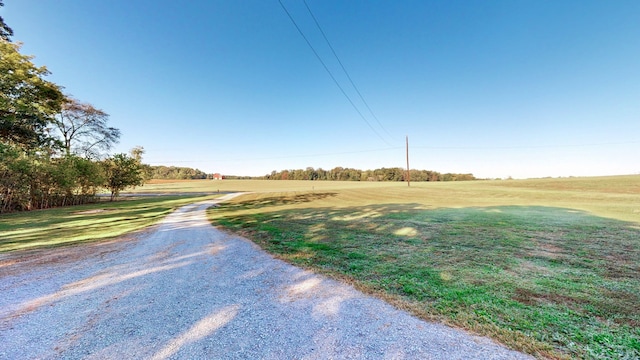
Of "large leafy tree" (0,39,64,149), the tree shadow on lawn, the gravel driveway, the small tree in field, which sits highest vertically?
"large leafy tree" (0,39,64,149)

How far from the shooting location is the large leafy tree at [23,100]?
1778 centimetres

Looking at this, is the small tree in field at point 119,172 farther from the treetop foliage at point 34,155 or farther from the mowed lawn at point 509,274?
the mowed lawn at point 509,274

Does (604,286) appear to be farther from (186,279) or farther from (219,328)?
(186,279)

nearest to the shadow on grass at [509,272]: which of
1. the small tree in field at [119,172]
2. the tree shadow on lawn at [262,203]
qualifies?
the tree shadow on lawn at [262,203]

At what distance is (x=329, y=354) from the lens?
2.20 meters

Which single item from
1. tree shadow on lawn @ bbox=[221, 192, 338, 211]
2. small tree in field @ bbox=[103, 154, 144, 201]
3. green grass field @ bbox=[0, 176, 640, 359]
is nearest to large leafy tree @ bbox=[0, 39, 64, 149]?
small tree in field @ bbox=[103, 154, 144, 201]

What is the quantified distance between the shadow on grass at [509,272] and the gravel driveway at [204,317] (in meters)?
0.56

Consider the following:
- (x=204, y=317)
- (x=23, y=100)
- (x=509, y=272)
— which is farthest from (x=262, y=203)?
(x=23, y=100)

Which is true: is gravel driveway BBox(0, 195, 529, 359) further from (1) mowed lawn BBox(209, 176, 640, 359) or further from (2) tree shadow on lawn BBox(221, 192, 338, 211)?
(2) tree shadow on lawn BBox(221, 192, 338, 211)

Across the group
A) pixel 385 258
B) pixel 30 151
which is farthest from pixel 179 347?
pixel 30 151

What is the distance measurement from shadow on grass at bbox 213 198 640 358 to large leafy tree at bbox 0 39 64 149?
85.6ft

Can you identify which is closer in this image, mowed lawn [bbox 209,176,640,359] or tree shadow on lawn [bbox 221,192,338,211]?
mowed lawn [bbox 209,176,640,359]

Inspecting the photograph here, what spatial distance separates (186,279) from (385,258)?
14.0ft

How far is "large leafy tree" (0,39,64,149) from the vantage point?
700 inches
